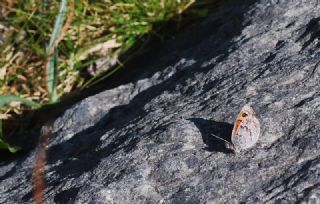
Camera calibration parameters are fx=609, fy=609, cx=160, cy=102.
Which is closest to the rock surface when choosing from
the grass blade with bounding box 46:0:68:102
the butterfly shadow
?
the butterfly shadow

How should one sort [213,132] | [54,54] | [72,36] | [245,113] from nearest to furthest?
[245,113] → [213,132] → [54,54] → [72,36]

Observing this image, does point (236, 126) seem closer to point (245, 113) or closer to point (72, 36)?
point (245, 113)

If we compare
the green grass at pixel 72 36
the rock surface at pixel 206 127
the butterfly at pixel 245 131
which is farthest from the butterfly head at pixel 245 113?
the green grass at pixel 72 36

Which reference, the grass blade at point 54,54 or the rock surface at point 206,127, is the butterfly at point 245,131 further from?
the grass blade at point 54,54

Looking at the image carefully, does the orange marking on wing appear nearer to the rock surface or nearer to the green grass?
the rock surface

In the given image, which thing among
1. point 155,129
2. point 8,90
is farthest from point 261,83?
point 8,90

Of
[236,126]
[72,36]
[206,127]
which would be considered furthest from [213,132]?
[72,36]
